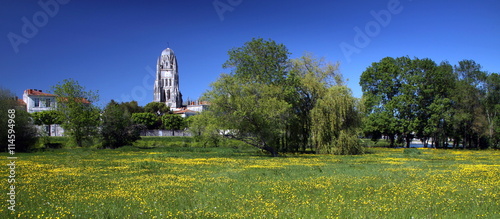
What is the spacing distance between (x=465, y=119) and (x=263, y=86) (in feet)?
140

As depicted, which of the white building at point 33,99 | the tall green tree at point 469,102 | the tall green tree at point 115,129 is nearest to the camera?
the tall green tree at point 115,129

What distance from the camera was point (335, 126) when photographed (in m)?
44.5

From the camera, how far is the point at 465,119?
Answer: 65188 mm

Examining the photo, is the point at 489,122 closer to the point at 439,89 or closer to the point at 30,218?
the point at 439,89

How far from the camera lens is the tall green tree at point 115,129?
54438 millimetres

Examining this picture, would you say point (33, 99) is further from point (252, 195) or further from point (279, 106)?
point (252, 195)

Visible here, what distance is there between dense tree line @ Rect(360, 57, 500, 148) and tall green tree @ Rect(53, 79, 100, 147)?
144 ft

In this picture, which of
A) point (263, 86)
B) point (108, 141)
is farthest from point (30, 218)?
point (108, 141)

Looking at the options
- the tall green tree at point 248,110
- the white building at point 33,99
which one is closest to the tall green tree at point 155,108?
the white building at point 33,99

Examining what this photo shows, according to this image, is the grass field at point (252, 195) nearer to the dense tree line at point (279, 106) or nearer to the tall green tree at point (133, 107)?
the dense tree line at point (279, 106)

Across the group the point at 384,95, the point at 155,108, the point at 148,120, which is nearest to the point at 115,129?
the point at 384,95

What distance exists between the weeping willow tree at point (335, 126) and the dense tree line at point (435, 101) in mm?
20737

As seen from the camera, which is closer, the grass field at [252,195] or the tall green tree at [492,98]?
the grass field at [252,195]

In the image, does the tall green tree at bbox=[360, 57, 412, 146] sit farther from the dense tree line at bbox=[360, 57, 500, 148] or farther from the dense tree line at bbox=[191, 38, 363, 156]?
the dense tree line at bbox=[191, 38, 363, 156]
